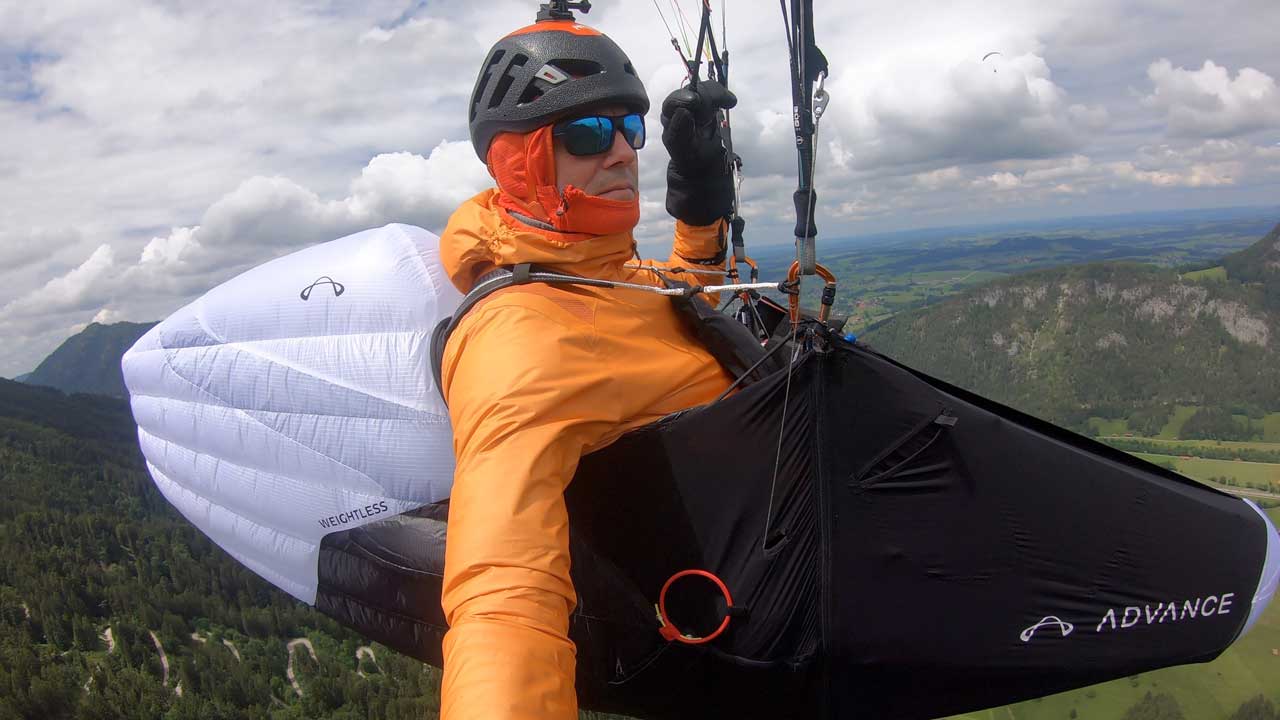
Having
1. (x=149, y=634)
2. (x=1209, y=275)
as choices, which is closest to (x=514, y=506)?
Result: (x=149, y=634)

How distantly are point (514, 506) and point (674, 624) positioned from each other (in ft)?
3.42

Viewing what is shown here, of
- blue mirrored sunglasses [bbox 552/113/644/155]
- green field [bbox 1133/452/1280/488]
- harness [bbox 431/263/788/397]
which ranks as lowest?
green field [bbox 1133/452/1280/488]

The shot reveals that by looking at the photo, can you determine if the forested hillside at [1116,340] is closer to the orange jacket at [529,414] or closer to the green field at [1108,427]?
the green field at [1108,427]

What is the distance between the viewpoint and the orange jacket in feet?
6.56

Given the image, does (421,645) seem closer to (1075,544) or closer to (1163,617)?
(1075,544)

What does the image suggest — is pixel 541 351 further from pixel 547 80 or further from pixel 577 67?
pixel 577 67

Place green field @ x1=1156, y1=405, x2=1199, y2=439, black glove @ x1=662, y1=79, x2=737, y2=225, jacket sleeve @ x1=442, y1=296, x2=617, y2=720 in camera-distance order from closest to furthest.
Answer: jacket sleeve @ x1=442, y1=296, x2=617, y2=720
black glove @ x1=662, y1=79, x2=737, y2=225
green field @ x1=1156, y1=405, x2=1199, y2=439

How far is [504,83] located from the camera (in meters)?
3.41

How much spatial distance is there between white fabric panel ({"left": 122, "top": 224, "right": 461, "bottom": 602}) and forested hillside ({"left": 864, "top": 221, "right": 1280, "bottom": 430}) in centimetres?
15862

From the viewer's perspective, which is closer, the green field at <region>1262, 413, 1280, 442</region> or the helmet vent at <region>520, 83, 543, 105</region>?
the helmet vent at <region>520, 83, 543, 105</region>

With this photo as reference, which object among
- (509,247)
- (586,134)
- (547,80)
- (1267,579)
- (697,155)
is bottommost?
(1267,579)

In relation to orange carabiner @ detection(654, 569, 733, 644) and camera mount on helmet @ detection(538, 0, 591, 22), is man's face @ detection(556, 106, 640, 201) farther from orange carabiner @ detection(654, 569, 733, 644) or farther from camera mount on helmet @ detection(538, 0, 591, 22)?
orange carabiner @ detection(654, 569, 733, 644)

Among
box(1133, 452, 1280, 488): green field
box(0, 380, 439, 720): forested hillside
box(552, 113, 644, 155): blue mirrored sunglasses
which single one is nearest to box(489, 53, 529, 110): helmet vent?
box(552, 113, 644, 155): blue mirrored sunglasses

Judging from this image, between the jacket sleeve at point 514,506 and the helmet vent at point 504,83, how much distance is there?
1.08m
